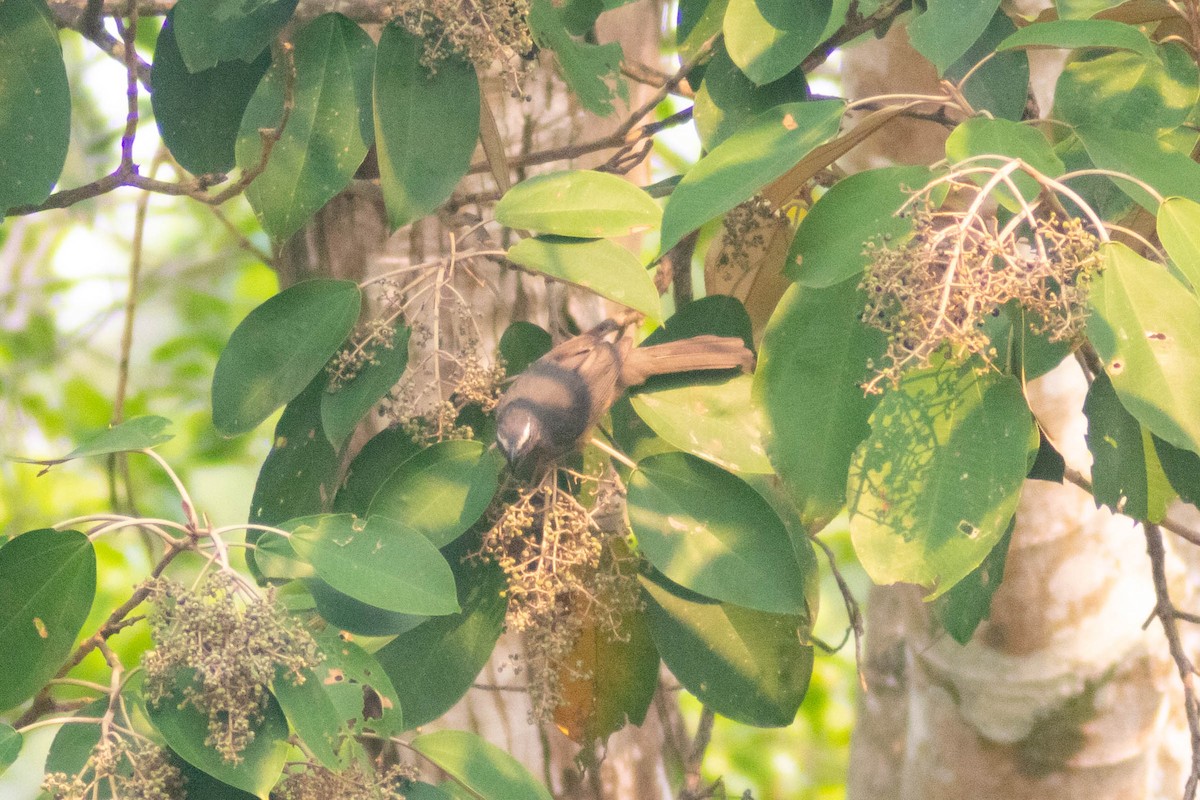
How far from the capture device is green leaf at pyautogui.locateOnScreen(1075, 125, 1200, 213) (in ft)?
2.91

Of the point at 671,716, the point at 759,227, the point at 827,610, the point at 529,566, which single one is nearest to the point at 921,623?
the point at 671,716

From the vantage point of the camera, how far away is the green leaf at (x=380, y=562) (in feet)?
2.77

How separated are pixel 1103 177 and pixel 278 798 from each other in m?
A: 0.96

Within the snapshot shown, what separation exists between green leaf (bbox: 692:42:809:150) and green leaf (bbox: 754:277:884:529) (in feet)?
0.90

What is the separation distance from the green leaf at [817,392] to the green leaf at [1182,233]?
0.23m

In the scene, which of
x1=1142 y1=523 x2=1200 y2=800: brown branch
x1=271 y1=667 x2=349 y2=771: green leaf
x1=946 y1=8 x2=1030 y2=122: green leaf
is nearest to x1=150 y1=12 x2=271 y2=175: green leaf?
x1=271 y1=667 x2=349 y2=771: green leaf

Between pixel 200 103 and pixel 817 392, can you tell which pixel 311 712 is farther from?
pixel 200 103

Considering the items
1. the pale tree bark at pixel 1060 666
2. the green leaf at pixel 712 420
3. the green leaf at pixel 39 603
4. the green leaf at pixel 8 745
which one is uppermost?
the green leaf at pixel 39 603

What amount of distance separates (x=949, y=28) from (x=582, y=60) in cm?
42

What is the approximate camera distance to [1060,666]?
1704mm

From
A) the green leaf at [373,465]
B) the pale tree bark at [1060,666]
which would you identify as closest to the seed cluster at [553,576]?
the green leaf at [373,465]

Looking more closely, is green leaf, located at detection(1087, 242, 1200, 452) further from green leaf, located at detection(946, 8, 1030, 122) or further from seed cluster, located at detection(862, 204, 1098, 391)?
green leaf, located at detection(946, 8, 1030, 122)

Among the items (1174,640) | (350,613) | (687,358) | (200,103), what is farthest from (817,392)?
(200,103)

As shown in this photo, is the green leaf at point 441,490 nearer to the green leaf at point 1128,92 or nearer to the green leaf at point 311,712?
the green leaf at point 311,712
